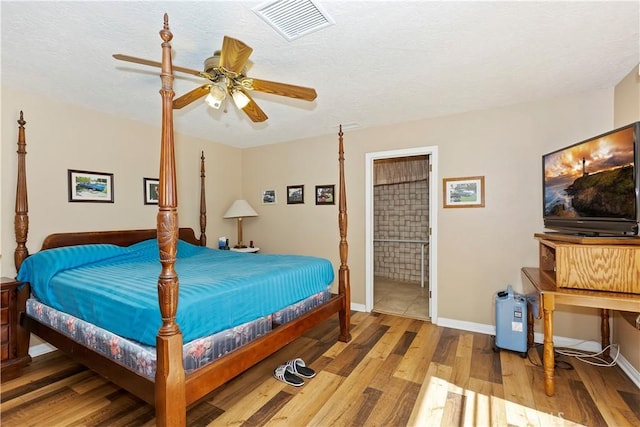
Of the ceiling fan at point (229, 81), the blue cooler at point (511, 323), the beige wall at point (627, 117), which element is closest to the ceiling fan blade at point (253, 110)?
the ceiling fan at point (229, 81)

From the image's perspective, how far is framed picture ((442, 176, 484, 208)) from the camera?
3350 mm

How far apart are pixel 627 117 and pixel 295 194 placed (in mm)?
3679

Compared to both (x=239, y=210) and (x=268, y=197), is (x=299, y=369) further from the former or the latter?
(x=268, y=197)

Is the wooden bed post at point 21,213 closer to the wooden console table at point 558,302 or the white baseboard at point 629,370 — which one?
the wooden console table at point 558,302

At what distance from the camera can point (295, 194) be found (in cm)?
466

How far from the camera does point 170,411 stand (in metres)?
1.48

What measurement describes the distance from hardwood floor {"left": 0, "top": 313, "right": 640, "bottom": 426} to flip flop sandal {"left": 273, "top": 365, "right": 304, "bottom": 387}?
5 centimetres

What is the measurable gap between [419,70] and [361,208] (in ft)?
6.65

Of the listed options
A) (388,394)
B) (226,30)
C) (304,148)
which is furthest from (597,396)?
(304,148)

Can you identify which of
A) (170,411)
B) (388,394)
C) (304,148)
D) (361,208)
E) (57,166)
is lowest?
(388,394)

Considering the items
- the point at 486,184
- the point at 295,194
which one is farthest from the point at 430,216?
the point at 295,194

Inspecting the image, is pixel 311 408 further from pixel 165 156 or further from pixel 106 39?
pixel 106 39

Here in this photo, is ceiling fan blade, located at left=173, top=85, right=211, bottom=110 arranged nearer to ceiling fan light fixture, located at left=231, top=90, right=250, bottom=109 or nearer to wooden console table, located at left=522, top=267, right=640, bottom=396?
ceiling fan light fixture, located at left=231, top=90, right=250, bottom=109

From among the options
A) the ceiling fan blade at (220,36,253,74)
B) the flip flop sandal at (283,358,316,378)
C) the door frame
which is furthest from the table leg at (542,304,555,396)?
the ceiling fan blade at (220,36,253,74)
